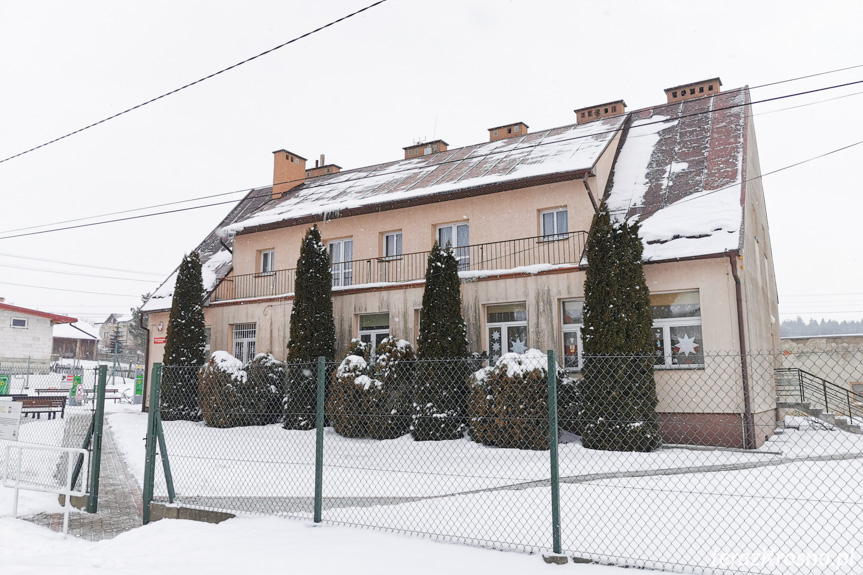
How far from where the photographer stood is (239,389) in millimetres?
15703

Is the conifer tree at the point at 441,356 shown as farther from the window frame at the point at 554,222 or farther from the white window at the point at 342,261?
the white window at the point at 342,261

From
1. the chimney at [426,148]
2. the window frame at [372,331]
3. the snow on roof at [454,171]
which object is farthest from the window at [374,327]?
the chimney at [426,148]

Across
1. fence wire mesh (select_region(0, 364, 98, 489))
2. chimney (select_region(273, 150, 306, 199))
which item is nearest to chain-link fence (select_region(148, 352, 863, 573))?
fence wire mesh (select_region(0, 364, 98, 489))

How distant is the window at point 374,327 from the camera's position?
1712cm

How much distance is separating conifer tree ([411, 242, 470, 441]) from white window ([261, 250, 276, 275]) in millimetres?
8278

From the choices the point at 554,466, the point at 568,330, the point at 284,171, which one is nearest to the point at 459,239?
the point at 568,330

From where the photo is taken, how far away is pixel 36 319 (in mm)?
38062

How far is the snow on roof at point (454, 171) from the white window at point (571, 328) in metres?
3.32

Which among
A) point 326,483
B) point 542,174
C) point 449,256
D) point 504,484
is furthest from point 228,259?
point 504,484

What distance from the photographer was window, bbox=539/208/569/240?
1564 cm

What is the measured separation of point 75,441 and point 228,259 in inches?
Answer: 539

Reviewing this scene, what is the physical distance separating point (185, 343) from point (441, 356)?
899 cm

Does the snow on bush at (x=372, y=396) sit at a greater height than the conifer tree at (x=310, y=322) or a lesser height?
lesser

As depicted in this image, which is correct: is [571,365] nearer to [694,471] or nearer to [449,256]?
[449,256]
